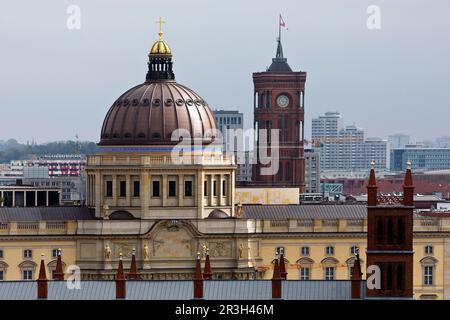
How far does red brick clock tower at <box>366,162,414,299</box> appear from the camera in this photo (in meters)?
168

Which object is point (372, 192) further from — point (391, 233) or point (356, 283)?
point (356, 283)

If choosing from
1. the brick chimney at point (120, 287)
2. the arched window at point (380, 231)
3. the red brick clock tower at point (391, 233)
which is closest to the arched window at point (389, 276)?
the red brick clock tower at point (391, 233)

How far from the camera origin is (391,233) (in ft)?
559

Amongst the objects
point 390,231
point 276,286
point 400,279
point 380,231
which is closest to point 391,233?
point 390,231

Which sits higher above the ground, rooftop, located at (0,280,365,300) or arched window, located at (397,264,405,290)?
arched window, located at (397,264,405,290)

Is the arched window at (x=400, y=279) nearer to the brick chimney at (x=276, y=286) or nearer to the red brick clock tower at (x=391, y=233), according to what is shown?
the red brick clock tower at (x=391, y=233)

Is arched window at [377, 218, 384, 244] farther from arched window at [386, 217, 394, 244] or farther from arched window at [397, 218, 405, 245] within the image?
arched window at [397, 218, 405, 245]

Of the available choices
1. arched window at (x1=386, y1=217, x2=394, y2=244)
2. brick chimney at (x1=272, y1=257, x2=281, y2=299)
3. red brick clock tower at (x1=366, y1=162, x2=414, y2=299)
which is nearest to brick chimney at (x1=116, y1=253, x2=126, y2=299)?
brick chimney at (x1=272, y1=257, x2=281, y2=299)
